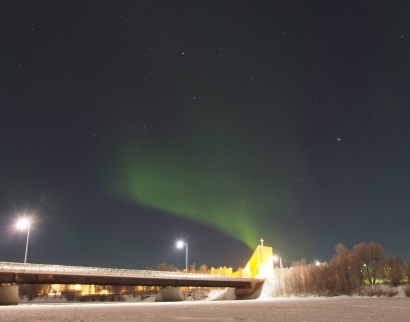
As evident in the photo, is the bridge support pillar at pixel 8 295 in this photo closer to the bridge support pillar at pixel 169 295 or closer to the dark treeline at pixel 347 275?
the bridge support pillar at pixel 169 295

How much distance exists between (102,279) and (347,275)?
A: 66459 mm

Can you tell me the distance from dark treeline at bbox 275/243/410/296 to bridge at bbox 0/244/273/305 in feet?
33.4

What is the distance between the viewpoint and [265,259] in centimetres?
12612

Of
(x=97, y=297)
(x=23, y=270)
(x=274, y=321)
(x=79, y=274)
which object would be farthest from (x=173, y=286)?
(x=274, y=321)

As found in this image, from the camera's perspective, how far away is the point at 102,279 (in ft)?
226

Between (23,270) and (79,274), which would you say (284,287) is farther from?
(23,270)

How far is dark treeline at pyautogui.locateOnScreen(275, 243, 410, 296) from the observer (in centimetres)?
9956

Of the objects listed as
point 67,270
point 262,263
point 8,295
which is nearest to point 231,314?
point 8,295

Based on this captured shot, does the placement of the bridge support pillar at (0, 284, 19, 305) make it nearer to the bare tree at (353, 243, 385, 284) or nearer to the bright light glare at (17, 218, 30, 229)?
the bright light glare at (17, 218, 30, 229)

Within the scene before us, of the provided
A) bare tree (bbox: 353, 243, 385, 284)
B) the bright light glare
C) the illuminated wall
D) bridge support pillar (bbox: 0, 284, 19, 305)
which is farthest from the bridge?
bare tree (bbox: 353, 243, 385, 284)

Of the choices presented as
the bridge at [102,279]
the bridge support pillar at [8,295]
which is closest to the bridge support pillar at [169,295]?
the bridge at [102,279]

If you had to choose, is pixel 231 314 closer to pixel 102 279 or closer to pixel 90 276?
pixel 90 276

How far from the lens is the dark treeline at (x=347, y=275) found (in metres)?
99.6

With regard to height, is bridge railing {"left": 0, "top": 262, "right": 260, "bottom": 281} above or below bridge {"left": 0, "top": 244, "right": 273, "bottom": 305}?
above
